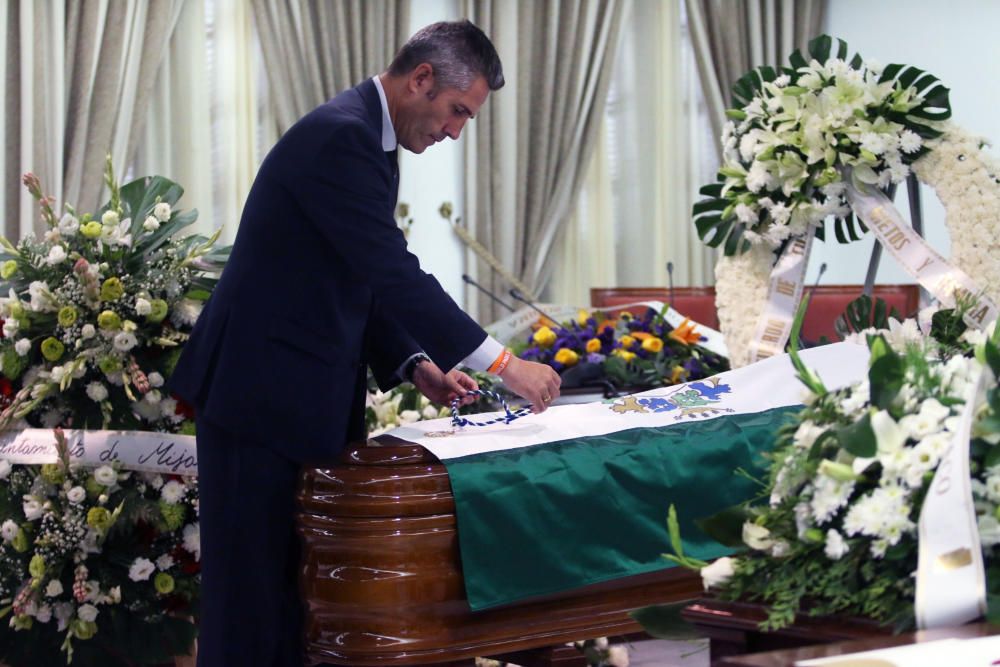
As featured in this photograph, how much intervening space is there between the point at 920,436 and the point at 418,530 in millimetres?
867

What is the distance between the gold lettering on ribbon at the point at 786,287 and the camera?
2.93m

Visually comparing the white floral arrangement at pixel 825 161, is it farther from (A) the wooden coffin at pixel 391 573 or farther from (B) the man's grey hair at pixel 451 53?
(A) the wooden coffin at pixel 391 573

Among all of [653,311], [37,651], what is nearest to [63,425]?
[37,651]

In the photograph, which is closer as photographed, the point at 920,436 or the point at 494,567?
the point at 920,436

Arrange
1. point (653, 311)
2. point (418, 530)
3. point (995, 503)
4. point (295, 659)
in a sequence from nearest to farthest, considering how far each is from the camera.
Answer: point (995, 503), point (418, 530), point (295, 659), point (653, 311)

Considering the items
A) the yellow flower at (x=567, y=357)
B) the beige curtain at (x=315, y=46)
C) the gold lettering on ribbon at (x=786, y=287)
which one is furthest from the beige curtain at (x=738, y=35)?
the gold lettering on ribbon at (x=786, y=287)

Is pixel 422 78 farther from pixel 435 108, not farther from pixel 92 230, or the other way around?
pixel 92 230

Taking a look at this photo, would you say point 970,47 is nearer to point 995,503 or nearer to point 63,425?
point 63,425

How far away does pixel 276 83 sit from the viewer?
6723mm

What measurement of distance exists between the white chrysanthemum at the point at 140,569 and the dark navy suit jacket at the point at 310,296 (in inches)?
28.9

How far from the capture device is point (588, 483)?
2035 millimetres

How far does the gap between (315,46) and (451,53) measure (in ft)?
15.7

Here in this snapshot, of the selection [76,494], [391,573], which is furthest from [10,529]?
[391,573]

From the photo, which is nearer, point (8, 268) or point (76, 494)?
point (76, 494)
